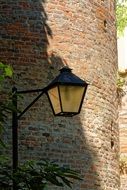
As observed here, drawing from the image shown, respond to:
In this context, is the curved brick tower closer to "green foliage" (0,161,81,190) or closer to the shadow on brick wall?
the shadow on brick wall

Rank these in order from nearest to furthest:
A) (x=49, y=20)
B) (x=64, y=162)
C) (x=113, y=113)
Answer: (x=64, y=162) → (x=49, y=20) → (x=113, y=113)

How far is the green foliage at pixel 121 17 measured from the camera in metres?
16.0

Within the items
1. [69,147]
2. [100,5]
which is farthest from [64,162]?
[100,5]

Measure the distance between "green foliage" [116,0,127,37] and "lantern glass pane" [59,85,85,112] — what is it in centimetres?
1149

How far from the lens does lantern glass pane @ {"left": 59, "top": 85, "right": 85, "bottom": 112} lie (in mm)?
4662

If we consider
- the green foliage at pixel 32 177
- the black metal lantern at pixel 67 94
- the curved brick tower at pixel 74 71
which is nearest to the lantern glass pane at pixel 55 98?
the black metal lantern at pixel 67 94

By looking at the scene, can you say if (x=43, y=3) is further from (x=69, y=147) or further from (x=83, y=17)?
(x=69, y=147)

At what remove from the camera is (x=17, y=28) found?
8258 millimetres

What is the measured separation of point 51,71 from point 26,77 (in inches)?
16.4

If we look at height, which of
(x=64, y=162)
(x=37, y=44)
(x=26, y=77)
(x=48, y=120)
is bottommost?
(x=64, y=162)

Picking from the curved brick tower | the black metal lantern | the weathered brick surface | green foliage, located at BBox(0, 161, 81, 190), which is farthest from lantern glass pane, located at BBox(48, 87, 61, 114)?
the weathered brick surface

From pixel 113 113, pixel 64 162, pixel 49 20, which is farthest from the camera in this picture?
pixel 113 113

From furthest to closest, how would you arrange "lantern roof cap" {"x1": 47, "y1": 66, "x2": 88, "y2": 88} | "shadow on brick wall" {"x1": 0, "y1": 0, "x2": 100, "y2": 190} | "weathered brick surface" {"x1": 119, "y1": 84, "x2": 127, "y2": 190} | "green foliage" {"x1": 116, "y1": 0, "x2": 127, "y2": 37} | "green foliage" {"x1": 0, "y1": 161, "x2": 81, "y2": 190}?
"green foliage" {"x1": 116, "y1": 0, "x2": 127, "y2": 37} < "weathered brick surface" {"x1": 119, "y1": 84, "x2": 127, "y2": 190} < "shadow on brick wall" {"x1": 0, "y1": 0, "x2": 100, "y2": 190} < "lantern roof cap" {"x1": 47, "y1": 66, "x2": 88, "y2": 88} < "green foliage" {"x1": 0, "y1": 161, "x2": 81, "y2": 190}

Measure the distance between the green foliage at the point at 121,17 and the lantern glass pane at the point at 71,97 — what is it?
11492 mm
